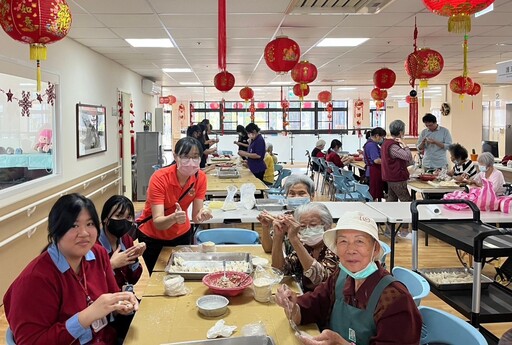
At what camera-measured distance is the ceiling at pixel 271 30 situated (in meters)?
4.59

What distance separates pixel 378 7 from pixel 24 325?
3808 mm

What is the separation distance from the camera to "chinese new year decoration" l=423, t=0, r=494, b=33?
7.80 feet

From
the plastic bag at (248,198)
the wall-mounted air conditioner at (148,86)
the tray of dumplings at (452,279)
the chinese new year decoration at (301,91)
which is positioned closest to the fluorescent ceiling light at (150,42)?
the chinese new year decoration at (301,91)

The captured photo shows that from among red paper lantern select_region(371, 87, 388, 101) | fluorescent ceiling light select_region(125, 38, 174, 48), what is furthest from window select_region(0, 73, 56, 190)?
red paper lantern select_region(371, 87, 388, 101)

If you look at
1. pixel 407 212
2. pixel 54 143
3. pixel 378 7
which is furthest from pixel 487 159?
pixel 54 143

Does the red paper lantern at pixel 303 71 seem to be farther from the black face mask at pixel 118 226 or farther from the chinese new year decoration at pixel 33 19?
the black face mask at pixel 118 226

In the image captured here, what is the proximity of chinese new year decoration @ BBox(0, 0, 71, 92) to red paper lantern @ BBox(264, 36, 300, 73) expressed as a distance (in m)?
2.34

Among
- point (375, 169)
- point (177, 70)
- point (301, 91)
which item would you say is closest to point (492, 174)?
point (375, 169)

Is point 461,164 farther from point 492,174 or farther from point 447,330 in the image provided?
point 447,330

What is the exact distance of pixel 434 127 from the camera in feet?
24.6

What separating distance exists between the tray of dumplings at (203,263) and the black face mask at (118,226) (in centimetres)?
32

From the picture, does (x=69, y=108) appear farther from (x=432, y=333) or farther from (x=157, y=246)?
(x=432, y=333)

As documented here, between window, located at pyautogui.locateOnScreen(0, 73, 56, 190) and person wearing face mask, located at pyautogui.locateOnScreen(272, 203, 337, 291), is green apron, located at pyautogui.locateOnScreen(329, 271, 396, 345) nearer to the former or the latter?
person wearing face mask, located at pyautogui.locateOnScreen(272, 203, 337, 291)

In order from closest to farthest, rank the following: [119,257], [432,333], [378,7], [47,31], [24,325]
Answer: [24,325], [432,333], [119,257], [47,31], [378,7]
